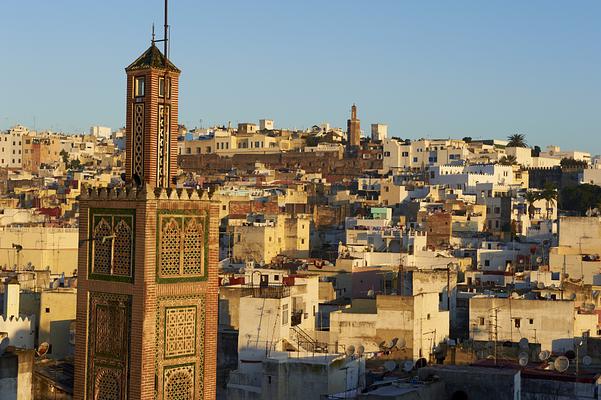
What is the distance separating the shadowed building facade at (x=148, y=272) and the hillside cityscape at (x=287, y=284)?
2cm

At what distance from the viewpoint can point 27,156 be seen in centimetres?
8556

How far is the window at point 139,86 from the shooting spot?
14909 mm

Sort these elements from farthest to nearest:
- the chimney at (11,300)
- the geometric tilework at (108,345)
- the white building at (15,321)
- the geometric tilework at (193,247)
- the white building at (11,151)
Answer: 1. the white building at (11,151)
2. the chimney at (11,300)
3. the white building at (15,321)
4. the geometric tilework at (193,247)
5. the geometric tilework at (108,345)

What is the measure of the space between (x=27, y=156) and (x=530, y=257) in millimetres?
51573

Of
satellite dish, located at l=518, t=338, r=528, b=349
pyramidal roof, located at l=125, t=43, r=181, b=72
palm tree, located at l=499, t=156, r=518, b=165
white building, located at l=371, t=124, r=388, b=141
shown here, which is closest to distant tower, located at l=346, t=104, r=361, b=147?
white building, located at l=371, t=124, r=388, b=141

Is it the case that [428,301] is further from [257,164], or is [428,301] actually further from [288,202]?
[257,164]

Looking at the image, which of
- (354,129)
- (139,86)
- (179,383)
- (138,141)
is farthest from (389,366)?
(354,129)

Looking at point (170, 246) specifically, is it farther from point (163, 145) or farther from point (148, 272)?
point (163, 145)

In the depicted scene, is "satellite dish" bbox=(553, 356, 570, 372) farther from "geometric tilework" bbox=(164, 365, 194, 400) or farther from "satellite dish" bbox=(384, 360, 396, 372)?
"geometric tilework" bbox=(164, 365, 194, 400)

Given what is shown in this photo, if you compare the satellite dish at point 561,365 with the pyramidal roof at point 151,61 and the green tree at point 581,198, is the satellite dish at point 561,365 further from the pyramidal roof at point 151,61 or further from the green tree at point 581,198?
→ the green tree at point 581,198

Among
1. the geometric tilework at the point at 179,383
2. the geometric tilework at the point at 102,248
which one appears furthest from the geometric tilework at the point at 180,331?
the geometric tilework at the point at 102,248

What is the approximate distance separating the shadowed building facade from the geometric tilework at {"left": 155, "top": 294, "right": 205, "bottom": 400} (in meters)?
0.01

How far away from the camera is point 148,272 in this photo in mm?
14375

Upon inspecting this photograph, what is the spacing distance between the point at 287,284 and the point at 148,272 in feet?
49.4
